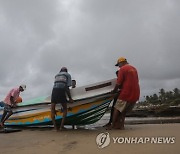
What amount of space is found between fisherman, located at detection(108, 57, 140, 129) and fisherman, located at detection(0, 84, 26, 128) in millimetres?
3508

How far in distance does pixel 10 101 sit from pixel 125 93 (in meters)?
3.98

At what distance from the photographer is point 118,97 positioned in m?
6.60

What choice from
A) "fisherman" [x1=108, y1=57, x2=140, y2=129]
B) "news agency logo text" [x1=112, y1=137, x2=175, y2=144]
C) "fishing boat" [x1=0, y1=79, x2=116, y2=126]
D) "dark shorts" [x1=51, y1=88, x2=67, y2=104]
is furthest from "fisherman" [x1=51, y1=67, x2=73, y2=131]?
"news agency logo text" [x1=112, y1=137, x2=175, y2=144]

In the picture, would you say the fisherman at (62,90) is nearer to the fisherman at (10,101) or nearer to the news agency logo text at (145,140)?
the fisherman at (10,101)

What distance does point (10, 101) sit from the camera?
8.58m

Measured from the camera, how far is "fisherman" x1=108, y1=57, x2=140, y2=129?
21.1ft

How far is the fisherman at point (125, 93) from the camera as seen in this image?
6430 mm

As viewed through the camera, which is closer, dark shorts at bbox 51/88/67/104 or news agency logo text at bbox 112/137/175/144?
news agency logo text at bbox 112/137/175/144

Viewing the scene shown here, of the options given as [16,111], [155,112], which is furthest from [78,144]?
[155,112]

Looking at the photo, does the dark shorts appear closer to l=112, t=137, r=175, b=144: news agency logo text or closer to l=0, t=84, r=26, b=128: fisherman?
l=0, t=84, r=26, b=128: fisherman

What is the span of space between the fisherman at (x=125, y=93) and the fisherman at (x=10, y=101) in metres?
3.51

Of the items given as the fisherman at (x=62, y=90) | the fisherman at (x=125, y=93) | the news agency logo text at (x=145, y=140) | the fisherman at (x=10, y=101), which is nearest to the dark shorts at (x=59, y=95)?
the fisherman at (x=62, y=90)

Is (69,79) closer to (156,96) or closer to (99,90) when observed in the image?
(99,90)

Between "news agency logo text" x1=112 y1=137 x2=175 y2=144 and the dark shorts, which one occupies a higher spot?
the dark shorts
